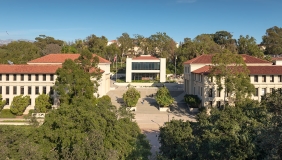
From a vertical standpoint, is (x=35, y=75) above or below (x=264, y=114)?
above

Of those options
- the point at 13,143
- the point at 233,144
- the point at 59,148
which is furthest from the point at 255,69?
the point at 13,143

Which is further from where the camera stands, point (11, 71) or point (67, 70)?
point (11, 71)

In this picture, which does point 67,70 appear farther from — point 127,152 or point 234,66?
point 234,66

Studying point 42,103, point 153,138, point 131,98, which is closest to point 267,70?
point 131,98

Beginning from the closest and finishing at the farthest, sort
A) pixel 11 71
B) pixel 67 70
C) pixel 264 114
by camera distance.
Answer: pixel 264 114, pixel 67 70, pixel 11 71

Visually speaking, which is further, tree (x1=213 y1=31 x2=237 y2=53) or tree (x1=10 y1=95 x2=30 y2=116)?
tree (x1=213 y1=31 x2=237 y2=53)

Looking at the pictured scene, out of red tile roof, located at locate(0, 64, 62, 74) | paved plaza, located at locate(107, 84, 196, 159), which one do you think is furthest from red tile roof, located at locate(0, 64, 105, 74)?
paved plaza, located at locate(107, 84, 196, 159)

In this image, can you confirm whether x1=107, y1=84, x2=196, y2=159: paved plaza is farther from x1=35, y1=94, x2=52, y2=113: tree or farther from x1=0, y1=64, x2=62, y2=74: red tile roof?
x1=0, y1=64, x2=62, y2=74: red tile roof
